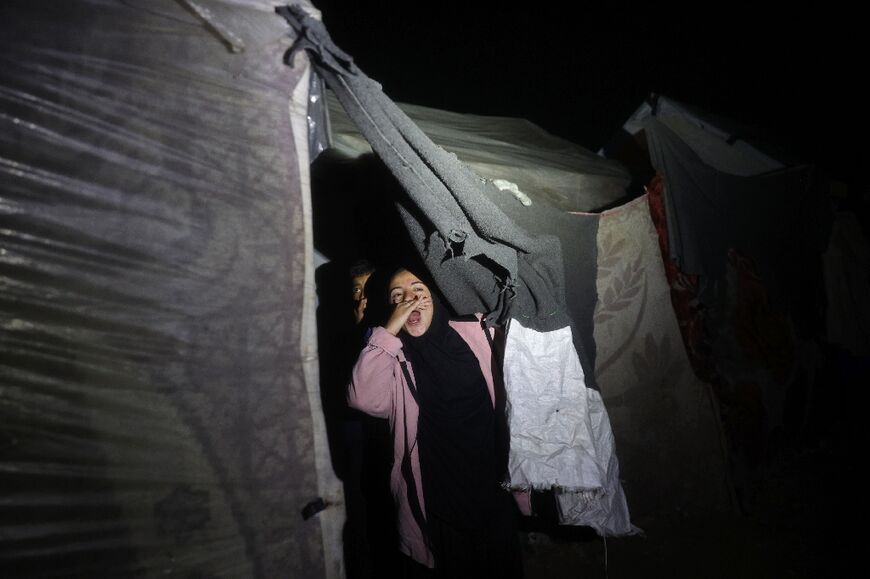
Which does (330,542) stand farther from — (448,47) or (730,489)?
(448,47)

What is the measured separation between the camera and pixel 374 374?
2.00 m

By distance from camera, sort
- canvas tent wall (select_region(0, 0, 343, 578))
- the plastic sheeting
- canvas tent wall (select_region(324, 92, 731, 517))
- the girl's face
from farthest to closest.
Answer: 1. canvas tent wall (select_region(324, 92, 731, 517))
2. the girl's face
3. the plastic sheeting
4. canvas tent wall (select_region(0, 0, 343, 578))

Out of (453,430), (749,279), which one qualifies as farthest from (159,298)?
(749,279)

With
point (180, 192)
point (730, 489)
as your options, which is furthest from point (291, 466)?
point (730, 489)

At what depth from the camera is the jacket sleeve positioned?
2.00 meters

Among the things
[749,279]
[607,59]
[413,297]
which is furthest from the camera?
[607,59]

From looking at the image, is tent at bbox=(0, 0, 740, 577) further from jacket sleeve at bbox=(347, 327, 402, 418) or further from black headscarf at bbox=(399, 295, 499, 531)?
black headscarf at bbox=(399, 295, 499, 531)

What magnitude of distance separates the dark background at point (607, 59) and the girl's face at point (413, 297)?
8.13 meters

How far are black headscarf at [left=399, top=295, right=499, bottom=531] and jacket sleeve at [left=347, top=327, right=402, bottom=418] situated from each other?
0.18 meters

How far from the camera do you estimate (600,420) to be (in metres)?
1.90

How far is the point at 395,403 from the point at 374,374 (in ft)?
0.73

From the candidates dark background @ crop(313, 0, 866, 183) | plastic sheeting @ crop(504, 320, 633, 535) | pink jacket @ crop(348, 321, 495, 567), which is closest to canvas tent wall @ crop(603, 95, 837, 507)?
plastic sheeting @ crop(504, 320, 633, 535)

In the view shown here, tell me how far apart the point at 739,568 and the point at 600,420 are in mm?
2448

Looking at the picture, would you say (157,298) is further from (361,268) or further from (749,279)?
(749,279)
